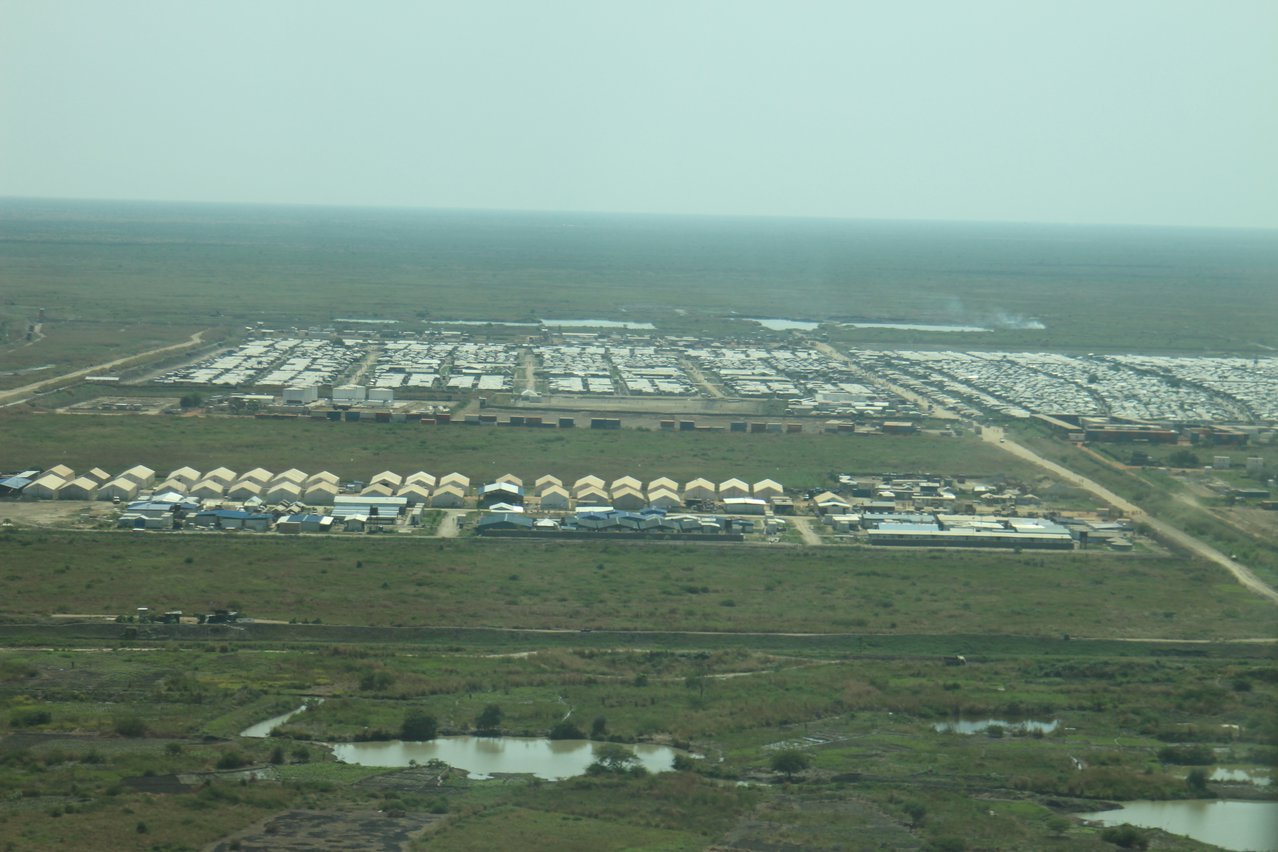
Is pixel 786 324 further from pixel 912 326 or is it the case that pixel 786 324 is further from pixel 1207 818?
pixel 1207 818

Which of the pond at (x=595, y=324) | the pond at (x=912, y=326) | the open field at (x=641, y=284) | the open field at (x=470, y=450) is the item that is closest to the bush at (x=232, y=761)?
the open field at (x=470, y=450)

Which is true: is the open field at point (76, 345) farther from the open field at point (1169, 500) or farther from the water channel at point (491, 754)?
the open field at point (1169, 500)

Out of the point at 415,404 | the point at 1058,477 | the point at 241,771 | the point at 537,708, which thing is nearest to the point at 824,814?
the point at 537,708

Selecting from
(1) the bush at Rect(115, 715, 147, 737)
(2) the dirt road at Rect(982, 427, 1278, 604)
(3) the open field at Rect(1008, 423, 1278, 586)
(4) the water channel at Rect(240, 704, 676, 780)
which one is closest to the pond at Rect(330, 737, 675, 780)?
(4) the water channel at Rect(240, 704, 676, 780)

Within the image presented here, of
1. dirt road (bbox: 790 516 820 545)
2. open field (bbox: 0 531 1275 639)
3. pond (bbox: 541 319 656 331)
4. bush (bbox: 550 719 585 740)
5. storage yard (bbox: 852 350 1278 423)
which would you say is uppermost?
pond (bbox: 541 319 656 331)

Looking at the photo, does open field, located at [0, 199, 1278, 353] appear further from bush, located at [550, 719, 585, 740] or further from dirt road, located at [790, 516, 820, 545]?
bush, located at [550, 719, 585, 740]
